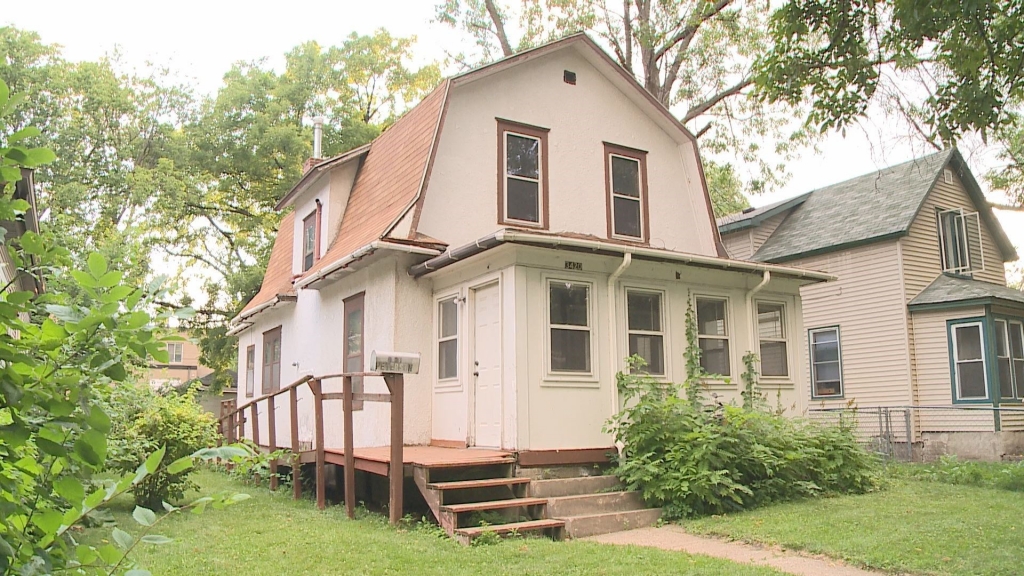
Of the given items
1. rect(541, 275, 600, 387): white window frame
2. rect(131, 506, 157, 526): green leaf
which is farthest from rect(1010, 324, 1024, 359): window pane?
rect(131, 506, 157, 526): green leaf

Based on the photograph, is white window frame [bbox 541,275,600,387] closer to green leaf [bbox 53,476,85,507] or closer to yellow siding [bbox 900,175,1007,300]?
green leaf [bbox 53,476,85,507]

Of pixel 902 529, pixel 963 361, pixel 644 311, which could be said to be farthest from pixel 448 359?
pixel 963 361

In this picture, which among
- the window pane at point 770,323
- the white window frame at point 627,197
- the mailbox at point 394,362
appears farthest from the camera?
the white window frame at point 627,197

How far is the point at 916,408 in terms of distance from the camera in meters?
17.0

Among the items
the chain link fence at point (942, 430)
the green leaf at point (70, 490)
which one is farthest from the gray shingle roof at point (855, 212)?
the green leaf at point (70, 490)

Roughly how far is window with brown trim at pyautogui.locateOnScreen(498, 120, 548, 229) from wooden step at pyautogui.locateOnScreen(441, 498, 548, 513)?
5045mm

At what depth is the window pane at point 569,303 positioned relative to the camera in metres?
9.96

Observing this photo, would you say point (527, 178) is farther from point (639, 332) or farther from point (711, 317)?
point (711, 317)

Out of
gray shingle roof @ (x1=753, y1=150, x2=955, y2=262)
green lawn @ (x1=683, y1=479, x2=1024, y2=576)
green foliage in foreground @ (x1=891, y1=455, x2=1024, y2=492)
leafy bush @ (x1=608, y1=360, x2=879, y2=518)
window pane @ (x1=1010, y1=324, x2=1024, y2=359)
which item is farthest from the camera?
gray shingle roof @ (x1=753, y1=150, x2=955, y2=262)

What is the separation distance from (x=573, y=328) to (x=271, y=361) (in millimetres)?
9225

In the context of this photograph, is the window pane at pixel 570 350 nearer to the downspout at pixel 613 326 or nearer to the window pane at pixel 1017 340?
the downspout at pixel 613 326

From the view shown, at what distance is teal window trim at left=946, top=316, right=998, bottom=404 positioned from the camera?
16.8 m

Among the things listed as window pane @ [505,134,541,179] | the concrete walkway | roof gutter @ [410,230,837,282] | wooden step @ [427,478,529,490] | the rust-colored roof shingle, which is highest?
window pane @ [505,134,541,179]

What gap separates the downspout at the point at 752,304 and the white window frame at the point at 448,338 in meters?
4.08
